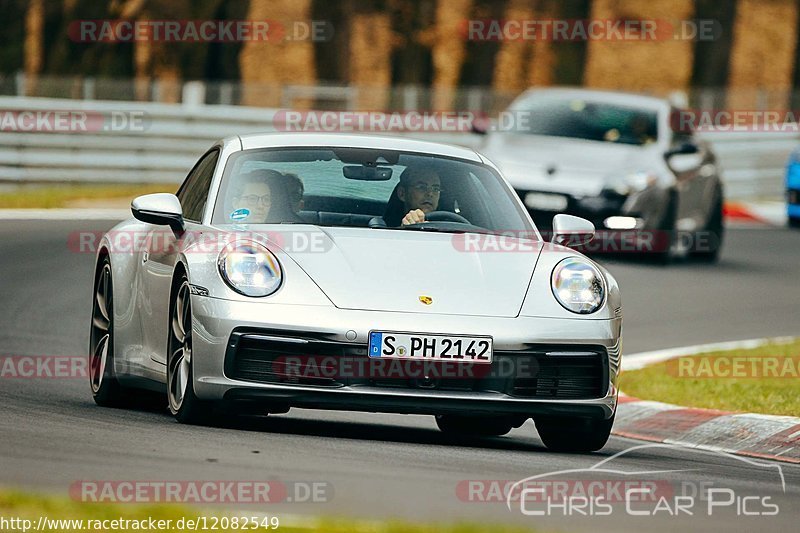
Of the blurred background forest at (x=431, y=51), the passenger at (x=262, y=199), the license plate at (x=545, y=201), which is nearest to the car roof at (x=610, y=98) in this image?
the license plate at (x=545, y=201)

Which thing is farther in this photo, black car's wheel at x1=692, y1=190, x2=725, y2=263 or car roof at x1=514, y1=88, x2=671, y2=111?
car roof at x1=514, y1=88, x2=671, y2=111

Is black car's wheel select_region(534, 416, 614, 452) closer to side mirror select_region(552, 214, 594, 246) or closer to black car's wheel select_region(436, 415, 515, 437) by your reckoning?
black car's wheel select_region(436, 415, 515, 437)

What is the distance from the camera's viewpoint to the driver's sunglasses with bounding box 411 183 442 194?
879cm

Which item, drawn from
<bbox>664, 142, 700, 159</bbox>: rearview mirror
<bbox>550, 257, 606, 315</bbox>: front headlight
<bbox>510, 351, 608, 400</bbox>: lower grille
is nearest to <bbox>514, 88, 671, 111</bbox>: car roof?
<bbox>664, 142, 700, 159</bbox>: rearview mirror

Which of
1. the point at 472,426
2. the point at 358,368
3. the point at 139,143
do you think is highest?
the point at 358,368

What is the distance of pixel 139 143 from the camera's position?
2567cm

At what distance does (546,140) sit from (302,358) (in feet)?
38.6

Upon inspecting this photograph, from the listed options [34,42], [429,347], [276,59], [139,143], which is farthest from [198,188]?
[276,59]

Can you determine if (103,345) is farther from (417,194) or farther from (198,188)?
(417,194)

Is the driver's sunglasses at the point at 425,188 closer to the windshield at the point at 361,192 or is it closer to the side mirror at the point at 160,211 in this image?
the windshield at the point at 361,192

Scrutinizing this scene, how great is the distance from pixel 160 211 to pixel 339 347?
4.01 ft

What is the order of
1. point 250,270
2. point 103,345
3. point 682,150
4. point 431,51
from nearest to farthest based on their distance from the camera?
point 250,270, point 103,345, point 682,150, point 431,51

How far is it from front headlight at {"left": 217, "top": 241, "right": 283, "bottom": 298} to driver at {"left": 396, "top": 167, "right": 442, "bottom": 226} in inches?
41.0

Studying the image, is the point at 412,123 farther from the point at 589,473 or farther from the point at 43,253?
the point at 589,473
